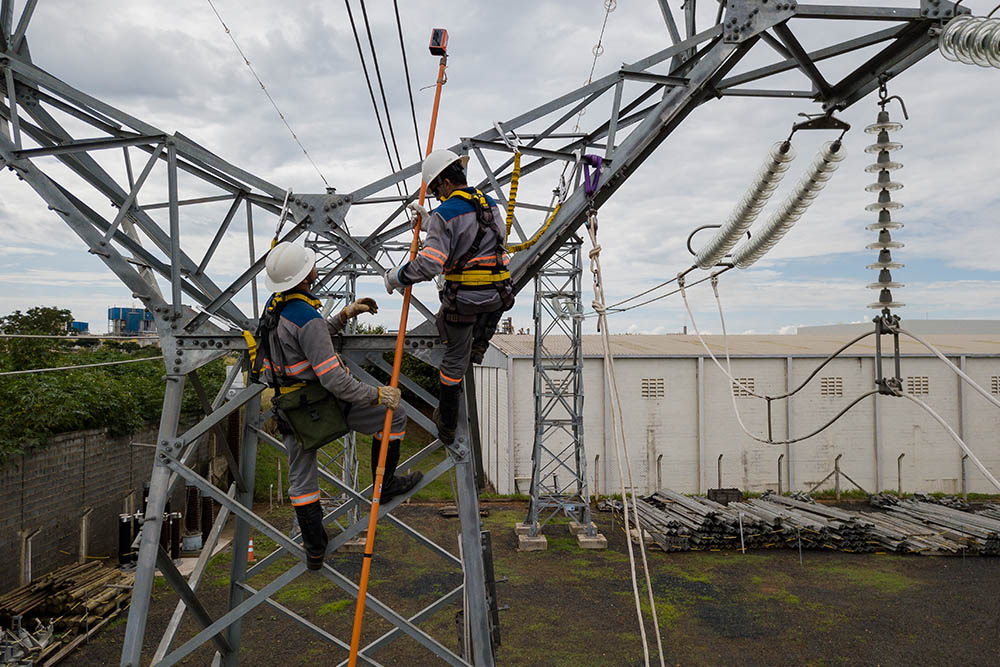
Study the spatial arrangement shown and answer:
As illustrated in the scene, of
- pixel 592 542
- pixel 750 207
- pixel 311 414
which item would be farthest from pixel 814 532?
pixel 311 414

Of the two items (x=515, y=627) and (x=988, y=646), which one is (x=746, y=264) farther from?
(x=988, y=646)

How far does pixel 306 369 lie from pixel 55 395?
11117mm

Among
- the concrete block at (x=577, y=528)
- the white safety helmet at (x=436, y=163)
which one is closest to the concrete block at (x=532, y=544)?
the concrete block at (x=577, y=528)

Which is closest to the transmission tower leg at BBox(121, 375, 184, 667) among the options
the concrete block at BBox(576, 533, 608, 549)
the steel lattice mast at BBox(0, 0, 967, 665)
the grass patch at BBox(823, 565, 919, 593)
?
the steel lattice mast at BBox(0, 0, 967, 665)

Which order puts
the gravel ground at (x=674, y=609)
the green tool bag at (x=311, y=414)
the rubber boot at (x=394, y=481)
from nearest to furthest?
the green tool bag at (x=311, y=414) → the rubber boot at (x=394, y=481) → the gravel ground at (x=674, y=609)

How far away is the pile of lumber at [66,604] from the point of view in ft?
32.5

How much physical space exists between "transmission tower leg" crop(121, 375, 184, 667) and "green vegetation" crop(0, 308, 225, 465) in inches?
306

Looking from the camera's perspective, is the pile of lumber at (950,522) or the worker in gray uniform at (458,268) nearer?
the worker in gray uniform at (458,268)

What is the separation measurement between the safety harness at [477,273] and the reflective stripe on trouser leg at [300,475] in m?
1.46

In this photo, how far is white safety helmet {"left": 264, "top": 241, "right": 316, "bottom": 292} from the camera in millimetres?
4707

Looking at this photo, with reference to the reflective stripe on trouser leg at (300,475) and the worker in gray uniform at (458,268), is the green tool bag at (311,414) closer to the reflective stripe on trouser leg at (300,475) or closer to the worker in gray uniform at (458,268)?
the reflective stripe on trouser leg at (300,475)

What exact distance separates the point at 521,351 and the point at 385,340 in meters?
18.9

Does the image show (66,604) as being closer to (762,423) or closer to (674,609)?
(674,609)

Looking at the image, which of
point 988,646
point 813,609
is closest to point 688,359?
point 813,609
